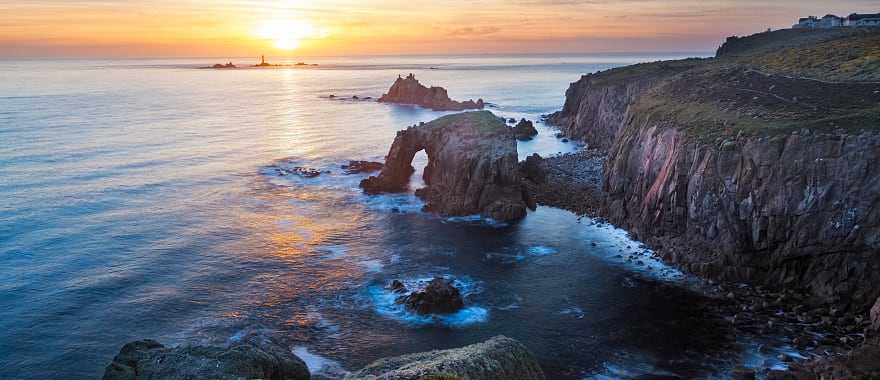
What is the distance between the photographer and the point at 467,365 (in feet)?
75.2

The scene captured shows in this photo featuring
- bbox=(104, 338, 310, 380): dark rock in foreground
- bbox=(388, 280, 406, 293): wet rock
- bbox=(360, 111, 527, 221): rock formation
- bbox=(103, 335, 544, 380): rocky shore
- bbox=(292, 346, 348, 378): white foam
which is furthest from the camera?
bbox=(360, 111, 527, 221): rock formation

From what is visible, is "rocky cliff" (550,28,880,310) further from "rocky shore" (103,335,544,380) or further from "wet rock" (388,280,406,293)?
"rocky shore" (103,335,544,380)

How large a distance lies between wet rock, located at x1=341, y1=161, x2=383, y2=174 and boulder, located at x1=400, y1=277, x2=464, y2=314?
49.2 meters

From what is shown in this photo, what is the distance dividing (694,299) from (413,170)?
182 ft

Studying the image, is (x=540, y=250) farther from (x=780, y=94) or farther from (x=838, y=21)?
(x=838, y=21)

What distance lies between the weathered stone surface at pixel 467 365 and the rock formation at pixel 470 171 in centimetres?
4305

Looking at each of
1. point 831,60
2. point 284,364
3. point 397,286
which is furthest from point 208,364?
point 831,60

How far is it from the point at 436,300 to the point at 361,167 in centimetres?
5244

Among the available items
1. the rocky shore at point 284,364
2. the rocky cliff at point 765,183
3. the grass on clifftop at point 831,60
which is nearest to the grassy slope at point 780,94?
the grass on clifftop at point 831,60

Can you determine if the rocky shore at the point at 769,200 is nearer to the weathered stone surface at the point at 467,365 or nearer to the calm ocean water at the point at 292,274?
the calm ocean water at the point at 292,274

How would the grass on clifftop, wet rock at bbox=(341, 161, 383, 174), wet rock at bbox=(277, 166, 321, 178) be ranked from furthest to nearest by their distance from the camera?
wet rock at bbox=(341, 161, 383, 174) → wet rock at bbox=(277, 166, 321, 178) → the grass on clifftop

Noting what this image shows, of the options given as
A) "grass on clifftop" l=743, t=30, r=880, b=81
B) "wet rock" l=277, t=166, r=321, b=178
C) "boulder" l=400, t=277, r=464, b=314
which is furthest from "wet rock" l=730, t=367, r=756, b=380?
"wet rock" l=277, t=166, r=321, b=178

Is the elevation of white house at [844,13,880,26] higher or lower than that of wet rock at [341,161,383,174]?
higher

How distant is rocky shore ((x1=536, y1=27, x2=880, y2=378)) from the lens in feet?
140
